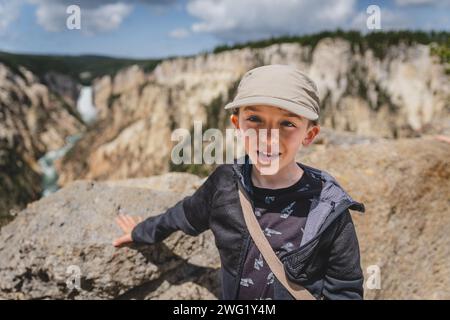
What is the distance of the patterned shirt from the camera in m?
2.51

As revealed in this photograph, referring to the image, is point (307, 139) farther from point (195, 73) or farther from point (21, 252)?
point (195, 73)

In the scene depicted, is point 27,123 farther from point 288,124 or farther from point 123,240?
point 288,124

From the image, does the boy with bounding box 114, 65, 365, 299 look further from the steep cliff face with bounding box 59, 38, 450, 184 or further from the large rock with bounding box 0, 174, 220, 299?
the steep cliff face with bounding box 59, 38, 450, 184

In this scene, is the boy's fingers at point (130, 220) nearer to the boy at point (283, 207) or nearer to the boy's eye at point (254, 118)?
the boy at point (283, 207)

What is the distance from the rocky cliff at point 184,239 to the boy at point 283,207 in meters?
1.49

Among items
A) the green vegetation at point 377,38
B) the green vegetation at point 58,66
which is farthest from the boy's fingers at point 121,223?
the green vegetation at point 58,66

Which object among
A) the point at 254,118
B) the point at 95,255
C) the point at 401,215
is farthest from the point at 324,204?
the point at 401,215

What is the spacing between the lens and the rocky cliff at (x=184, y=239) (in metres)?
3.88

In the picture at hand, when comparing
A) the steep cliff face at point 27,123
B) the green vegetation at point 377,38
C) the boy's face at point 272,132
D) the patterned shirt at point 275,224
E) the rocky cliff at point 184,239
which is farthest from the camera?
the steep cliff face at point 27,123

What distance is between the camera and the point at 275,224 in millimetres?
2541

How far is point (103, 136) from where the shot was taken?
262 ft

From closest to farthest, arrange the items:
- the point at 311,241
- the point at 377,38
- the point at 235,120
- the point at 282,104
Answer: the point at 282,104 < the point at 311,241 < the point at 235,120 < the point at 377,38

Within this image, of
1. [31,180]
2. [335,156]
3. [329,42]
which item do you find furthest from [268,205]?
[329,42]

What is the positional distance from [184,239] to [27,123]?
88.2 meters
